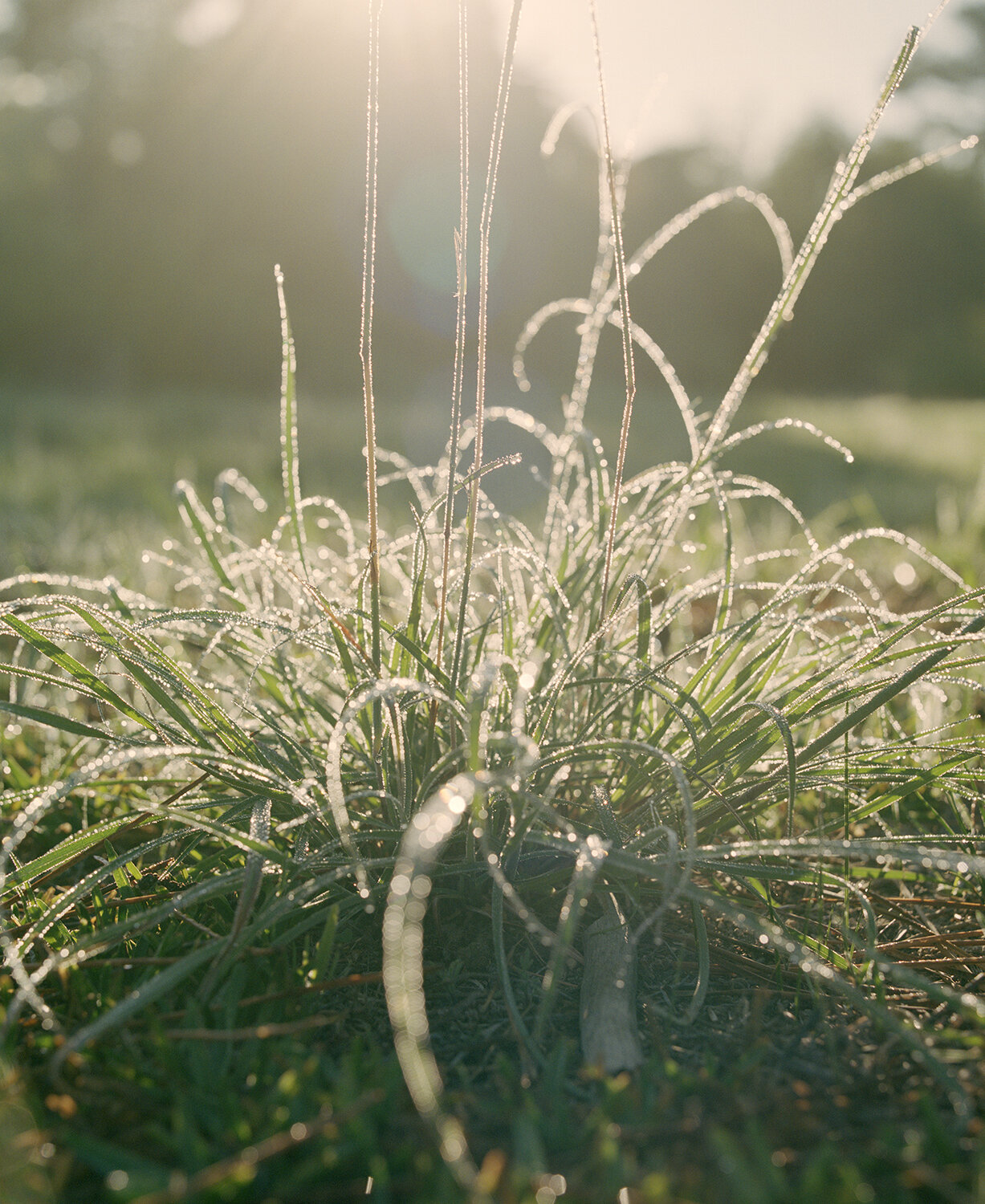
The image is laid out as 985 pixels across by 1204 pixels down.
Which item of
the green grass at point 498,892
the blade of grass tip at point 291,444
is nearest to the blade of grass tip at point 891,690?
the green grass at point 498,892

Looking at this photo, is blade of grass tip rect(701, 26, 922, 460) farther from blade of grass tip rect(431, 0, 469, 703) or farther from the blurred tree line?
the blurred tree line

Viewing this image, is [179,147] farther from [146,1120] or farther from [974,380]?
[146,1120]

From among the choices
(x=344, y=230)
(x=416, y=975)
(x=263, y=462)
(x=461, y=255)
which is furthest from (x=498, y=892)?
(x=344, y=230)

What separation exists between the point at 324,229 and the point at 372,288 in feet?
42.4

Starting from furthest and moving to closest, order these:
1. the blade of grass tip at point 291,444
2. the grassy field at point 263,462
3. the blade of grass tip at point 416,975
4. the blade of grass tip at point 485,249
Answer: the grassy field at point 263,462
the blade of grass tip at point 291,444
the blade of grass tip at point 485,249
the blade of grass tip at point 416,975

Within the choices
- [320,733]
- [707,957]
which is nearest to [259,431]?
[320,733]

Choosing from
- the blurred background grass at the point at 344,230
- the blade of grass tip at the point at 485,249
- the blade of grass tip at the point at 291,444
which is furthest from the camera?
the blurred background grass at the point at 344,230

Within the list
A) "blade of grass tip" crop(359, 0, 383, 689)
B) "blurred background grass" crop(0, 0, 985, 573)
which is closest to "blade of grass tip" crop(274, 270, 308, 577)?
"blade of grass tip" crop(359, 0, 383, 689)

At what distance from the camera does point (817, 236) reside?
2.43 feet

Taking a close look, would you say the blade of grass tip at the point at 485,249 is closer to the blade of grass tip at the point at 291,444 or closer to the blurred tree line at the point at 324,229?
the blade of grass tip at the point at 291,444

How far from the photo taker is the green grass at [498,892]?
0.51m

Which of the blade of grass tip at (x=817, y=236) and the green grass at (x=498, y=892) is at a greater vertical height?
the blade of grass tip at (x=817, y=236)

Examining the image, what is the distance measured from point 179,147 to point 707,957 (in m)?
14.3

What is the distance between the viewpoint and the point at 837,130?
625 inches
